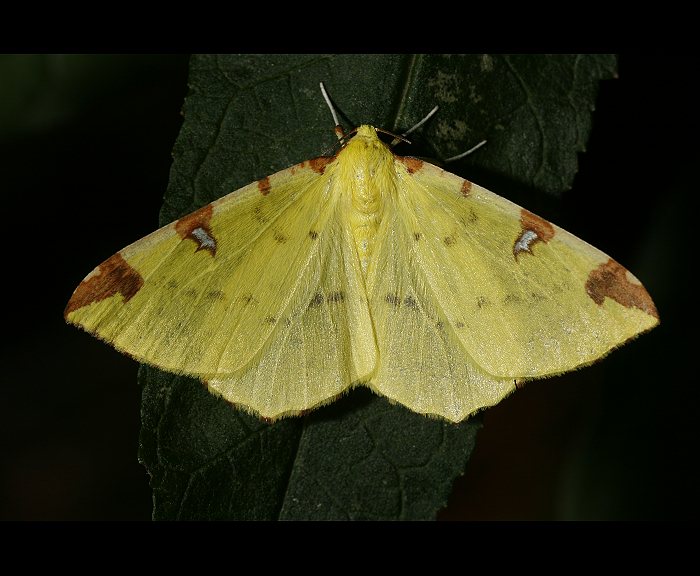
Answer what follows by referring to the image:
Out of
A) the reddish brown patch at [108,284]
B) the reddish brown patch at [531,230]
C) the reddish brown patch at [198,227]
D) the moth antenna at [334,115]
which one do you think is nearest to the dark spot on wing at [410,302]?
the reddish brown patch at [531,230]

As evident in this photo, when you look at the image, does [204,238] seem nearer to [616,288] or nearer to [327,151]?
[327,151]

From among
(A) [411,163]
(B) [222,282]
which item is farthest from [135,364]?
(A) [411,163]

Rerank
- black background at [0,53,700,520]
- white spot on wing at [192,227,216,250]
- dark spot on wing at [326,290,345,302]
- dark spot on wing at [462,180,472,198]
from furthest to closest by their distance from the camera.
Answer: black background at [0,53,700,520] → dark spot on wing at [326,290,345,302] → dark spot on wing at [462,180,472,198] → white spot on wing at [192,227,216,250]

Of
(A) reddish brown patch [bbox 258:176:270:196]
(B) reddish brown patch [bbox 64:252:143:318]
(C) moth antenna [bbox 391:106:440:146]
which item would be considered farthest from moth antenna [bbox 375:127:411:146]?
(B) reddish brown patch [bbox 64:252:143:318]

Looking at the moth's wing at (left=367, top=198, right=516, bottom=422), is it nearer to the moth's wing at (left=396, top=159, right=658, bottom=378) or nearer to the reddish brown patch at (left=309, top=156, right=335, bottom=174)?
the moth's wing at (left=396, top=159, right=658, bottom=378)

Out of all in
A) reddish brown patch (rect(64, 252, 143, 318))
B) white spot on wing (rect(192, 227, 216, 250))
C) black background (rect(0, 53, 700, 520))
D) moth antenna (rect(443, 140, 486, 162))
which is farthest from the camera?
black background (rect(0, 53, 700, 520))

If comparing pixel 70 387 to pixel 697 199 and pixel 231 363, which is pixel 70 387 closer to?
pixel 231 363

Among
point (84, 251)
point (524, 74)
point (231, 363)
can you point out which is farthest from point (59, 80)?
point (524, 74)

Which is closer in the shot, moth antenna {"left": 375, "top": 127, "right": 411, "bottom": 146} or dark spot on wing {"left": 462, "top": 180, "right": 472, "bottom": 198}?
dark spot on wing {"left": 462, "top": 180, "right": 472, "bottom": 198}
